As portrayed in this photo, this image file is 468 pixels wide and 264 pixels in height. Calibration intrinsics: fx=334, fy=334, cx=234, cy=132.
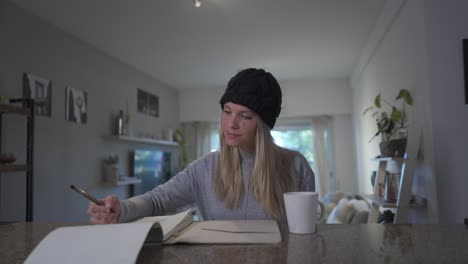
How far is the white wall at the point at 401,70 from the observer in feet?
6.63

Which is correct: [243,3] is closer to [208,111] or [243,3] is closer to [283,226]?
[283,226]

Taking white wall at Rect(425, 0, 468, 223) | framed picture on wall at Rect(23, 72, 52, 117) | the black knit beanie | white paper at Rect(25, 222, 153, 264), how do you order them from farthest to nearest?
framed picture on wall at Rect(23, 72, 52, 117)
white wall at Rect(425, 0, 468, 223)
the black knit beanie
white paper at Rect(25, 222, 153, 264)

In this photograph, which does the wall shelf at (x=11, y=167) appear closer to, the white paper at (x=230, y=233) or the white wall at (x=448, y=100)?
the white paper at (x=230, y=233)

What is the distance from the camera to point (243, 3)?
9.57ft

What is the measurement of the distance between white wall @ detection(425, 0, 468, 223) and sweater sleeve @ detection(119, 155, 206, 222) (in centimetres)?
145

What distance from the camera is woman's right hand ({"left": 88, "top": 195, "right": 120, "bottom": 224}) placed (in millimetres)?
846

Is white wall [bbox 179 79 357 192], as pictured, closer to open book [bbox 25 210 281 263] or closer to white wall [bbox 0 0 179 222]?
white wall [bbox 0 0 179 222]

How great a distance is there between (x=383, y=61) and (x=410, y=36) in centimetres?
98

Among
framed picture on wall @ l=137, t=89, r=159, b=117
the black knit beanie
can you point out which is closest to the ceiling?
framed picture on wall @ l=137, t=89, r=159, b=117

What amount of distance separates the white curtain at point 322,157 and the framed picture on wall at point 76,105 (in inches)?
147

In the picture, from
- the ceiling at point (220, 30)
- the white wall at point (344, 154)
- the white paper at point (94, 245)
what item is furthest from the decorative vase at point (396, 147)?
the white wall at point (344, 154)

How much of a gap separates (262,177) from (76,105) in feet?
10.1

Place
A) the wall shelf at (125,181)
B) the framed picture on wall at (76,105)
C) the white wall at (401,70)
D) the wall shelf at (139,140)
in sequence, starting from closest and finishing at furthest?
1. the white wall at (401,70)
2. the framed picture on wall at (76,105)
3. the wall shelf at (125,181)
4. the wall shelf at (139,140)

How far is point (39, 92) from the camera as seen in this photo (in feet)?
10.1
